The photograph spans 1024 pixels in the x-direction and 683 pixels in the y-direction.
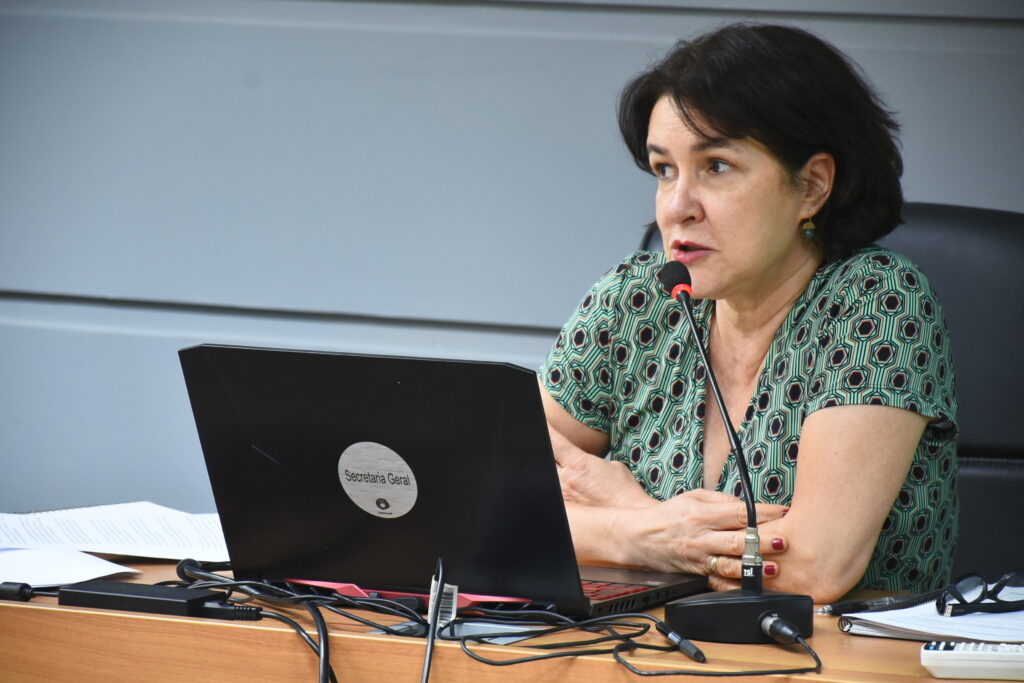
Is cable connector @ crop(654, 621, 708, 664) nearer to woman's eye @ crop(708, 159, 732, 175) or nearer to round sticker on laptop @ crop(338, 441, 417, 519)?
round sticker on laptop @ crop(338, 441, 417, 519)

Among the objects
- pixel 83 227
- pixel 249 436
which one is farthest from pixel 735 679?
pixel 83 227

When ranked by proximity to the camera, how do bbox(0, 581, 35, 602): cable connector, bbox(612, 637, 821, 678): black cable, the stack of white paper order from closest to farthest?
bbox(612, 637, 821, 678): black cable, bbox(0, 581, 35, 602): cable connector, the stack of white paper

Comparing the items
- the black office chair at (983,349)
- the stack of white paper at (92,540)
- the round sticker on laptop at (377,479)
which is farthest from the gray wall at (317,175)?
the round sticker on laptop at (377,479)

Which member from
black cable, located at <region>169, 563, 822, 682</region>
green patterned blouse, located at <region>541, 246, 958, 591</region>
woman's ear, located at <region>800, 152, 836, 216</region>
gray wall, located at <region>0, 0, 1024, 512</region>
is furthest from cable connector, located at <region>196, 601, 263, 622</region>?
gray wall, located at <region>0, 0, 1024, 512</region>

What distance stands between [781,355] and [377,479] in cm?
74

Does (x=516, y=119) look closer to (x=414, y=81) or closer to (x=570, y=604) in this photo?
(x=414, y=81)

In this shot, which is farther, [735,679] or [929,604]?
[929,604]

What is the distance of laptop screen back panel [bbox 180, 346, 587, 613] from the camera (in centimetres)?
95

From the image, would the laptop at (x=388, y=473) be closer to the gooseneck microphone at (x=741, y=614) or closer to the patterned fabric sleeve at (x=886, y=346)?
the gooseneck microphone at (x=741, y=614)

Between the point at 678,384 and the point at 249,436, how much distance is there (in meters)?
0.78

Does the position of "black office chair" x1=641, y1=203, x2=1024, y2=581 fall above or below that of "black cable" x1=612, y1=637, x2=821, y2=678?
above

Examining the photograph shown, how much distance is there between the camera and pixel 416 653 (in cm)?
92

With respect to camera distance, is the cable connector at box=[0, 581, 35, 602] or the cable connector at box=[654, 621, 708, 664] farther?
the cable connector at box=[0, 581, 35, 602]

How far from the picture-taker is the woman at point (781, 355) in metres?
1.30
